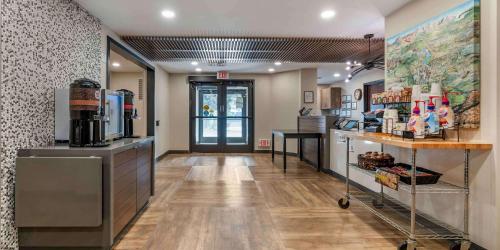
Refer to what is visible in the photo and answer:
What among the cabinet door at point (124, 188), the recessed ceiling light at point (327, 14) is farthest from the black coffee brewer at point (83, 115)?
the recessed ceiling light at point (327, 14)

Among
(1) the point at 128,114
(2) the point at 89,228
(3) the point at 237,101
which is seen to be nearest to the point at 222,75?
(3) the point at 237,101

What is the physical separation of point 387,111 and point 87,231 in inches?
120

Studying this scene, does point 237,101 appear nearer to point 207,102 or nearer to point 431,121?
point 207,102

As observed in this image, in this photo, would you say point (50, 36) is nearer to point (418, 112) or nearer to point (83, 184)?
point (83, 184)

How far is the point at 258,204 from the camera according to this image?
3.64m

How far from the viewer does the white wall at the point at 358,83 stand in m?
7.73

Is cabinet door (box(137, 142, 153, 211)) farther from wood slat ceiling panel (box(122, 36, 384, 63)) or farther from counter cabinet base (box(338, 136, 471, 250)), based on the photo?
counter cabinet base (box(338, 136, 471, 250))

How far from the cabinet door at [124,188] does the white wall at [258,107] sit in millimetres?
5676

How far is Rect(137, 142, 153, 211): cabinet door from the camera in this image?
3.15 metres

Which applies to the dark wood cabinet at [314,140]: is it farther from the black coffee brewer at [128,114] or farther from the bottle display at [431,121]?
the black coffee brewer at [128,114]

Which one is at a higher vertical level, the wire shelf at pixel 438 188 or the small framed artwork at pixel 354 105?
the small framed artwork at pixel 354 105

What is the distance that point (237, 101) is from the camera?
8703 mm

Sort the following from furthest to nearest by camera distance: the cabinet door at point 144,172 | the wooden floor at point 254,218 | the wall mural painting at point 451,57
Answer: the cabinet door at point 144,172 → the wooden floor at point 254,218 → the wall mural painting at point 451,57

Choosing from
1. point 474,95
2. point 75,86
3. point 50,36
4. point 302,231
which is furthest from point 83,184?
point 474,95
